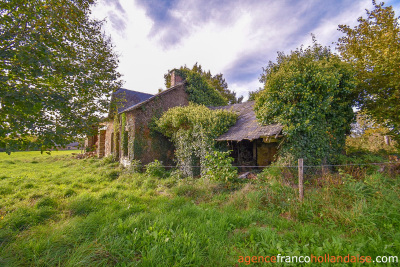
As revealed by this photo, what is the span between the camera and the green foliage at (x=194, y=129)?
28.6 feet

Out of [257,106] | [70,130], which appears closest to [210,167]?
[257,106]

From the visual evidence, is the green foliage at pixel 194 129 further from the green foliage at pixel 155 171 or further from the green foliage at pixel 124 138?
the green foliage at pixel 124 138

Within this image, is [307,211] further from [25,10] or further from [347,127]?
[25,10]

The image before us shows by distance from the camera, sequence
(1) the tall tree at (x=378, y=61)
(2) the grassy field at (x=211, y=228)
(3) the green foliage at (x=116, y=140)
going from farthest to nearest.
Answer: (3) the green foliage at (x=116, y=140)
(1) the tall tree at (x=378, y=61)
(2) the grassy field at (x=211, y=228)

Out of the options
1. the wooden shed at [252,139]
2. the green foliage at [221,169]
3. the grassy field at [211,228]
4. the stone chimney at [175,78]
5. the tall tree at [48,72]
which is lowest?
the grassy field at [211,228]

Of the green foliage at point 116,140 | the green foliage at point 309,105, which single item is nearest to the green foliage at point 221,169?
the green foliage at point 309,105

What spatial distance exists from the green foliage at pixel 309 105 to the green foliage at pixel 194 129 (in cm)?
202

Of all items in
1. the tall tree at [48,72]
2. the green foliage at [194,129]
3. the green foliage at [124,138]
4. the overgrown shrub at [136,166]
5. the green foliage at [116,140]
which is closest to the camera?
the tall tree at [48,72]

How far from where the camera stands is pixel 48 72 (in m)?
3.86

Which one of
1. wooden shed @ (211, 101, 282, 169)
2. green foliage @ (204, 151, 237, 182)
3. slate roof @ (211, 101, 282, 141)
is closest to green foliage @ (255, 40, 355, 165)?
slate roof @ (211, 101, 282, 141)

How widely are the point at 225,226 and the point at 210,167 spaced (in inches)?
151

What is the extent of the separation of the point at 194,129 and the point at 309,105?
5451 millimetres

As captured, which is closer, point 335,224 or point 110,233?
point 110,233

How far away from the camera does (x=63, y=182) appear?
8320 millimetres
